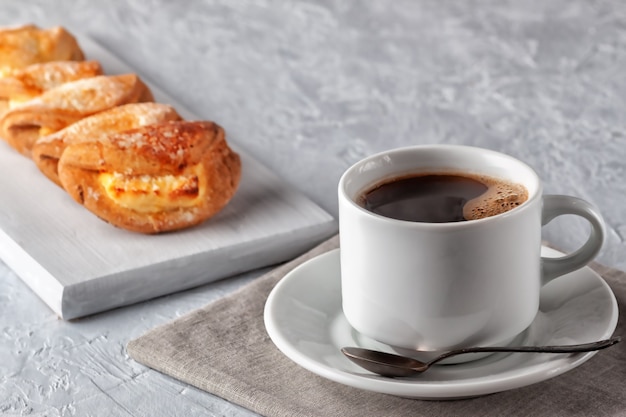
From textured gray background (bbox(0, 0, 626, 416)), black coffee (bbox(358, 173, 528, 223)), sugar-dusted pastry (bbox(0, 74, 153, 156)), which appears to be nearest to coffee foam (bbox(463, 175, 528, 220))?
black coffee (bbox(358, 173, 528, 223))

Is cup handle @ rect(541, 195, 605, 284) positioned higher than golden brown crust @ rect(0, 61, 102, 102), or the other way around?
cup handle @ rect(541, 195, 605, 284)

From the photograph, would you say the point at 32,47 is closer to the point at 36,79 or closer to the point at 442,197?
the point at 36,79

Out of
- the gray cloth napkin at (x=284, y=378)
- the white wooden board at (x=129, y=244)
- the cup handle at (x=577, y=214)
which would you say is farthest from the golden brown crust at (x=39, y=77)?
the cup handle at (x=577, y=214)

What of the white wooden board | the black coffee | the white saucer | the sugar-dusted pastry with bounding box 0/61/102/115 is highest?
the black coffee

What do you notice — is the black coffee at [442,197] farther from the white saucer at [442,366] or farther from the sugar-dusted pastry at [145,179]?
the sugar-dusted pastry at [145,179]

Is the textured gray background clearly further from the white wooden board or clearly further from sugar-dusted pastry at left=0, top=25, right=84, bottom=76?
sugar-dusted pastry at left=0, top=25, right=84, bottom=76

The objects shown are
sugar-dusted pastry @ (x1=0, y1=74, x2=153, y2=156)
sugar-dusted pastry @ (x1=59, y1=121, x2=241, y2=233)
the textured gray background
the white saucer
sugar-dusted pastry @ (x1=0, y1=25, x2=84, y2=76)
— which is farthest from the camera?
sugar-dusted pastry @ (x1=0, y1=25, x2=84, y2=76)

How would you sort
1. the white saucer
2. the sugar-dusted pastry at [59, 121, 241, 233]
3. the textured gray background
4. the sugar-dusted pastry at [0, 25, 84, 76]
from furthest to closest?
the sugar-dusted pastry at [0, 25, 84, 76]
the sugar-dusted pastry at [59, 121, 241, 233]
the textured gray background
the white saucer
